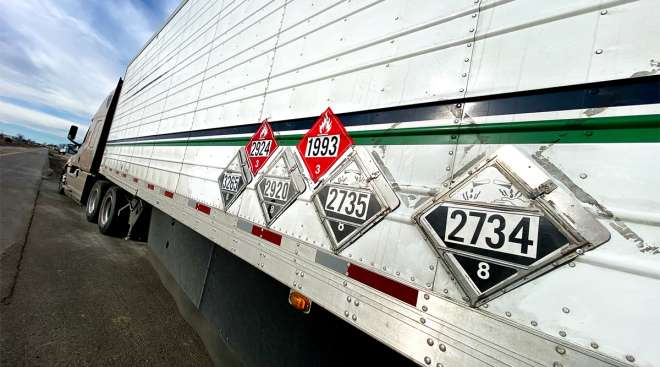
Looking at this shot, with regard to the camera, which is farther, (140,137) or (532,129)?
(140,137)

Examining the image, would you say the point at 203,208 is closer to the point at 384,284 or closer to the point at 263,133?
the point at 263,133

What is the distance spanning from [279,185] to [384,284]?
104cm

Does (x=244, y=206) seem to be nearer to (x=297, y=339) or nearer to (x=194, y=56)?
(x=297, y=339)

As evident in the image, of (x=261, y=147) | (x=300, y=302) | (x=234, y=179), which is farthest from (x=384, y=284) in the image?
(x=234, y=179)

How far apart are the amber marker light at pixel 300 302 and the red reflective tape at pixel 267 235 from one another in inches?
12.6

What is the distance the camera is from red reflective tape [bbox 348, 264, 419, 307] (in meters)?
1.25

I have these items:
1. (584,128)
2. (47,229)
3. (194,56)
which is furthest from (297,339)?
(47,229)

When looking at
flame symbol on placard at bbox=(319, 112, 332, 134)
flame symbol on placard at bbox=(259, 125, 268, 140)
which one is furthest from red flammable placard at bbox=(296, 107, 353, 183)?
flame symbol on placard at bbox=(259, 125, 268, 140)

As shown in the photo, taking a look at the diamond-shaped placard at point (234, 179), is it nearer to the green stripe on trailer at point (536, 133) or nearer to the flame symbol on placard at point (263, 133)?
the flame symbol on placard at point (263, 133)

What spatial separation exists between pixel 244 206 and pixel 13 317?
283 cm

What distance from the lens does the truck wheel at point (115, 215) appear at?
22.3ft

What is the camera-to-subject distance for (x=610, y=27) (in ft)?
3.31

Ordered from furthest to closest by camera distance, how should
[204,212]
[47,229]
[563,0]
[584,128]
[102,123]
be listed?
[102,123] < [47,229] < [204,212] < [563,0] < [584,128]

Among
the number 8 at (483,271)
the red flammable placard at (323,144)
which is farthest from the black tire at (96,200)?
the number 8 at (483,271)
